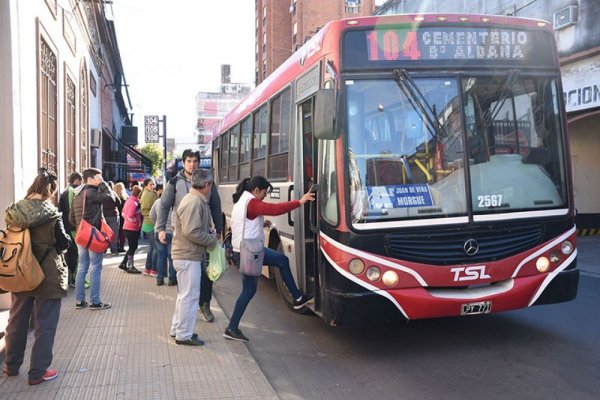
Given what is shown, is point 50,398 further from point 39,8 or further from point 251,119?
point 39,8

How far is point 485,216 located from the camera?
16.8ft

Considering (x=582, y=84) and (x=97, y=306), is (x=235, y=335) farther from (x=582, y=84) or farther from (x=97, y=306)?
(x=582, y=84)

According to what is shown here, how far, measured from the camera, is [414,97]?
16.7 feet

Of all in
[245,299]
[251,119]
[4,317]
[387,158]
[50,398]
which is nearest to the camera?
[50,398]

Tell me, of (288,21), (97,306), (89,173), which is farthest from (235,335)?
(288,21)

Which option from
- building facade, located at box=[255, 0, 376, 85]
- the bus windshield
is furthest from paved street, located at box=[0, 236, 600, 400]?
building facade, located at box=[255, 0, 376, 85]

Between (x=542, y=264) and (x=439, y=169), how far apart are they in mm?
1382

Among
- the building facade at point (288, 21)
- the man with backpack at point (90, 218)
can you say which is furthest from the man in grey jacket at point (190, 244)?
the building facade at point (288, 21)

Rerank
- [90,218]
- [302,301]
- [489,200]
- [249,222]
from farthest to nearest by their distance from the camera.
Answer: [90,218] < [302,301] < [249,222] < [489,200]

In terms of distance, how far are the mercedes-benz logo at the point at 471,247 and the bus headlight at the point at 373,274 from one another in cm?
83

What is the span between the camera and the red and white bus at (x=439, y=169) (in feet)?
16.2

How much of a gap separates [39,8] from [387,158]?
6971 millimetres

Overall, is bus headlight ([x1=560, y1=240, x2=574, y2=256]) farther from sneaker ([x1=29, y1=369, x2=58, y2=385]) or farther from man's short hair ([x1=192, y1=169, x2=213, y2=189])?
sneaker ([x1=29, y1=369, x2=58, y2=385])

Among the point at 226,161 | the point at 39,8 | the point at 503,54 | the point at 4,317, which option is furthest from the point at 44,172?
the point at 226,161
